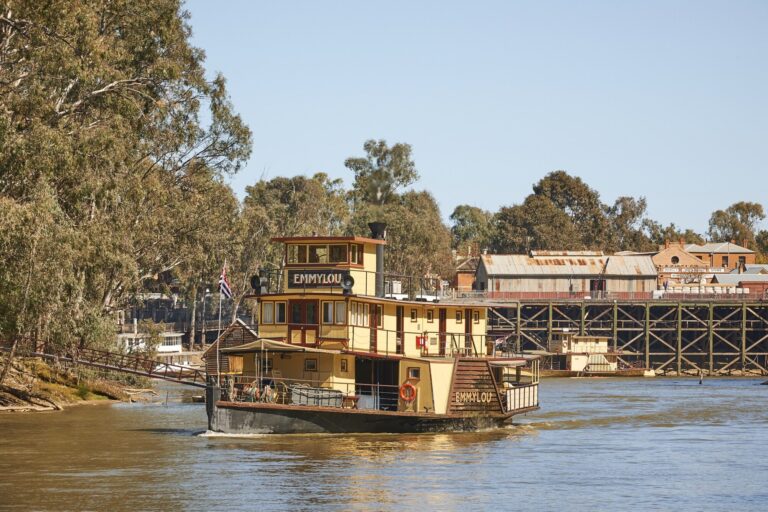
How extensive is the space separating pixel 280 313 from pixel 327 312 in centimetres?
185

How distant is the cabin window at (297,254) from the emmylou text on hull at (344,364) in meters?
0.04

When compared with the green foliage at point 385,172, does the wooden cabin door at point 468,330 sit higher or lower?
lower

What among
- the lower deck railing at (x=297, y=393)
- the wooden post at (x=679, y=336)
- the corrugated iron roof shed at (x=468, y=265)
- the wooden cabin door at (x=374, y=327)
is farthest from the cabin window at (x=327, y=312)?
the corrugated iron roof shed at (x=468, y=265)

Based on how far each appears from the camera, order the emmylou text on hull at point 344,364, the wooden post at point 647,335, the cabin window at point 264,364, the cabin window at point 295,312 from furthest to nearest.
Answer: the wooden post at point 647,335 < the cabin window at point 295,312 < the cabin window at point 264,364 < the emmylou text on hull at point 344,364

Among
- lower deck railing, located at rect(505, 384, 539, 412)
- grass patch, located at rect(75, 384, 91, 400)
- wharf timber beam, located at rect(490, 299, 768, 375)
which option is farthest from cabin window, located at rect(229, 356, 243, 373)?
wharf timber beam, located at rect(490, 299, 768, 375)

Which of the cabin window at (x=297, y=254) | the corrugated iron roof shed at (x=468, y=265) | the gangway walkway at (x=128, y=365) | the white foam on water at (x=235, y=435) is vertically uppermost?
the corrugated iron roof shed at (x=468, y=265)

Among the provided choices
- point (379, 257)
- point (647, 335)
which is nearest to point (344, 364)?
point (379, 257)

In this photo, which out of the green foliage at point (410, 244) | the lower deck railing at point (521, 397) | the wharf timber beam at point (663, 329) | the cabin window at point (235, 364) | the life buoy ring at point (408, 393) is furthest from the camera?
the green foliage at point (410, 244)

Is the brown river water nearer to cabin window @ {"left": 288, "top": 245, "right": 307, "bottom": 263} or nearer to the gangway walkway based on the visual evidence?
the gangway walkway

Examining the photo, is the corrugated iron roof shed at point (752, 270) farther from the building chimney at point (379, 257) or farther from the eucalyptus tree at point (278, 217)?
the building chimney at point (379, 257)

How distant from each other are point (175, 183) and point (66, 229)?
25.8 m

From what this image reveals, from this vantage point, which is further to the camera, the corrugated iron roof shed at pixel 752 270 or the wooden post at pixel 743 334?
the corrugated iron roof shed at pixel 752 270

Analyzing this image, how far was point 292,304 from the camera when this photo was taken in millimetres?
47094

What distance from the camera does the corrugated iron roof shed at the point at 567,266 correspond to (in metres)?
130
